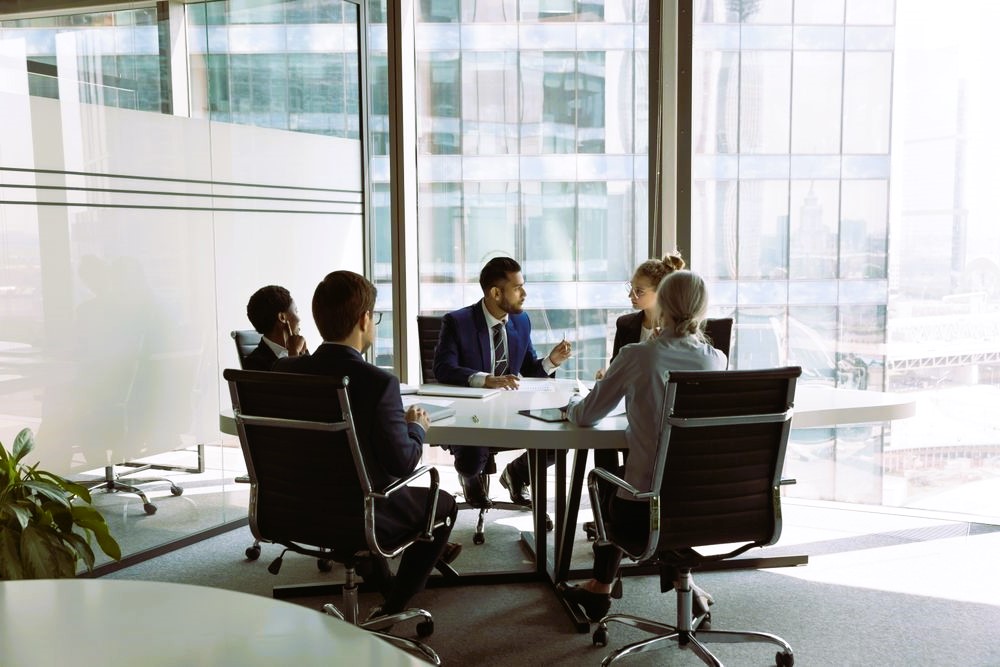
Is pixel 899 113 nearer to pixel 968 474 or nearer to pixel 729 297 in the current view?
pixel 729 297

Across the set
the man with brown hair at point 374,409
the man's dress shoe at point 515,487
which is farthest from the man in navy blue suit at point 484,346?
the man with brown hair at point 374,409

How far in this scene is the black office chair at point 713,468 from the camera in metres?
2.76

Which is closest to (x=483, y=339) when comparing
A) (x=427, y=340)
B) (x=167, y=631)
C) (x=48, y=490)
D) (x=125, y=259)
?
(x=427, y=340)

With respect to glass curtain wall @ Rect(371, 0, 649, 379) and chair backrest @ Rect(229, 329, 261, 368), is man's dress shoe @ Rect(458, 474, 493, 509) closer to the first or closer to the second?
chair backrest @ Rect(229, 329, 261, 368)

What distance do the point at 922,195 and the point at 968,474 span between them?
1532 mm

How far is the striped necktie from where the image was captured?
469 centimetres

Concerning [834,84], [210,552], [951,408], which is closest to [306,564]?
[210,552]

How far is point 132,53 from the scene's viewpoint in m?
4.26

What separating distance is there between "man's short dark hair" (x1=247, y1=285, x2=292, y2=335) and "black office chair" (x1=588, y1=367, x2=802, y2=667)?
1.65m

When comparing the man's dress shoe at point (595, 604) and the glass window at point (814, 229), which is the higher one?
the glass window at point (814, 229)

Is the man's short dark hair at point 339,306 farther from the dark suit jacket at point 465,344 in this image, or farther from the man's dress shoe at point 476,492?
the man's dress shoe at point 476,492

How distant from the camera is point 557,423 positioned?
3381 mm

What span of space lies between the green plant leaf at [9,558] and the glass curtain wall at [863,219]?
3.88 m

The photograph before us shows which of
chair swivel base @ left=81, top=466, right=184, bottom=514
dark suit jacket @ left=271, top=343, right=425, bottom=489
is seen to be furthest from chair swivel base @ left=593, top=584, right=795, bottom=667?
chair swivel base @ left=81, top=466, right=184, bottom=514
